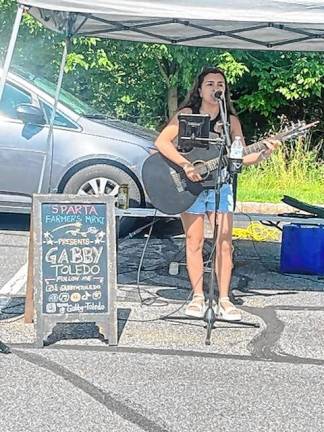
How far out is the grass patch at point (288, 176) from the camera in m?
12.5

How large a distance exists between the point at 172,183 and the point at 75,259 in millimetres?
1028

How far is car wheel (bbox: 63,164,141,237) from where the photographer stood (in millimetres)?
9344

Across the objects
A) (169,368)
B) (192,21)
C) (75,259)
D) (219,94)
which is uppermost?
(192,21)

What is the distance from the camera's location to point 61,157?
9.36 meters

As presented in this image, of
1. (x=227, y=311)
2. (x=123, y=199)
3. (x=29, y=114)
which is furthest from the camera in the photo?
(x=29, y=114)

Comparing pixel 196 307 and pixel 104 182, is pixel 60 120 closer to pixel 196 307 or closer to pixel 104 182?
pixel 104 182

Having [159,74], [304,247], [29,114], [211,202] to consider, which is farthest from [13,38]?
[159,74]

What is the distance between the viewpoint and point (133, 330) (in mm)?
5910

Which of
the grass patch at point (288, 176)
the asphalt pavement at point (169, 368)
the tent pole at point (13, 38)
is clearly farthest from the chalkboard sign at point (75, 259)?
the grass patch at point (288, 176)

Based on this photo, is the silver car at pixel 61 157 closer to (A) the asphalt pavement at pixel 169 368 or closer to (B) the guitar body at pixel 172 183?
(A) the asphalt pavement at pixel 169 368

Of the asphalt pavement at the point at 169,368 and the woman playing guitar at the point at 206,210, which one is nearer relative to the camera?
the asphalt pavement at the point at 169,368

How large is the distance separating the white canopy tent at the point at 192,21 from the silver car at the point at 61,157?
0.74ft

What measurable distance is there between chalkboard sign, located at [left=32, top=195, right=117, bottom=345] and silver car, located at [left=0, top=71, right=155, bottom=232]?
3725mm

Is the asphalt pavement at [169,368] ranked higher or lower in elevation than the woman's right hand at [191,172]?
lower
